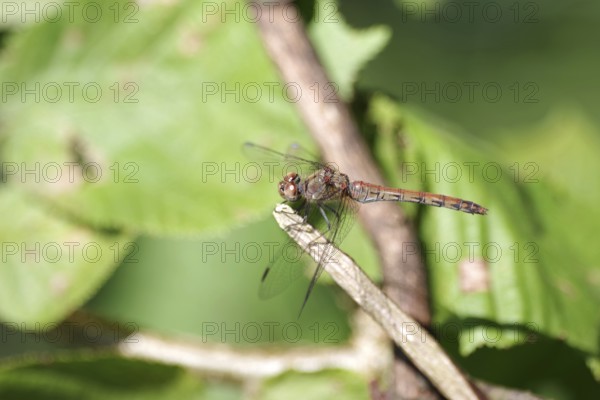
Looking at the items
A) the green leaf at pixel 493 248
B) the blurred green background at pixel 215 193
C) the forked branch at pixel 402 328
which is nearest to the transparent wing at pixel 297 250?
the blurred green background at pixel 215 193

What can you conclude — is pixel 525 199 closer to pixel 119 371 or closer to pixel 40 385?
pixel 119 371

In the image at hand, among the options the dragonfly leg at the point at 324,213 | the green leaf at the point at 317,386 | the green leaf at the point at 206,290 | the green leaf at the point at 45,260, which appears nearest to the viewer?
the dragonfly leg at the point at 324,213

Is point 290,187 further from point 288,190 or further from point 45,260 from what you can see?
point 45,260

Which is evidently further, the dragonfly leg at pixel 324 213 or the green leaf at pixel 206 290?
the green leaf at pixel 206 290

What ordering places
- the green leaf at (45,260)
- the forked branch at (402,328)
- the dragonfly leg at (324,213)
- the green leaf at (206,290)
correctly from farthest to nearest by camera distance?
the green leaf at (206,290), the green leaf at (45,260), the dragonfly leg at (324,213), the forked branch at (402,328)

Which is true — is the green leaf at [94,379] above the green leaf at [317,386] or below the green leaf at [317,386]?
above

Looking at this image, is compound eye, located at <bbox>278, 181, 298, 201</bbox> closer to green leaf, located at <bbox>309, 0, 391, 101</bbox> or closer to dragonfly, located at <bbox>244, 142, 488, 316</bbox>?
dragonfly, located at <bbox>244, 142, 488, 316</bbox>

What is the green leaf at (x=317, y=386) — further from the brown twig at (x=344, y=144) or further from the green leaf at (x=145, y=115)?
the green leaf at (x=145, y=115)
